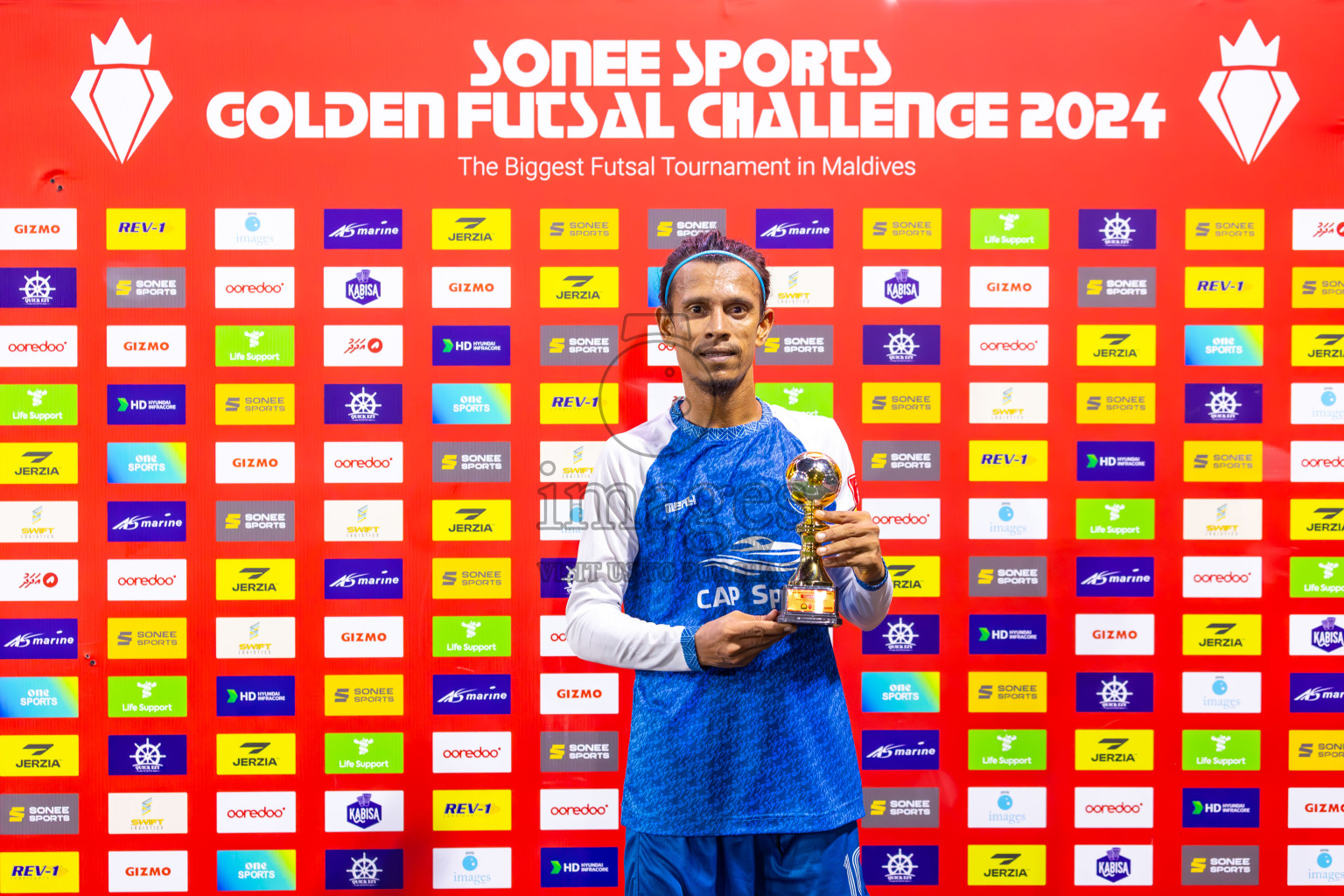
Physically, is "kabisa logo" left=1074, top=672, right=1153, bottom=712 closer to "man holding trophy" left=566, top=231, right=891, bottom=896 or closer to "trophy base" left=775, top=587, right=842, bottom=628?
"man holding trophy" left=566, top=231, right=891, bottom=896

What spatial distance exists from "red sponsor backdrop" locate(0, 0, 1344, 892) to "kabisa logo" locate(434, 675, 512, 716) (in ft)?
0.13

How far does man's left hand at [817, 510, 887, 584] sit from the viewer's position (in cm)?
175

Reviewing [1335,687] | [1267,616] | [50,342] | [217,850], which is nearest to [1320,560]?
[1267,616]

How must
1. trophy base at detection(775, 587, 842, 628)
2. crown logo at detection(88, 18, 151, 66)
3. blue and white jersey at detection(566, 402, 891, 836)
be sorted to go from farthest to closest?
1. crown logo at detection(88, 18, 151, 66)
2. blue and white jersey at detection(566, 402, 891, 836)
3. trophy base at detection(775, 587, 842, 628)

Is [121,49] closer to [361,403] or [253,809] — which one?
[361,403]

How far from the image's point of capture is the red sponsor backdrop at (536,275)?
2555 millimetres

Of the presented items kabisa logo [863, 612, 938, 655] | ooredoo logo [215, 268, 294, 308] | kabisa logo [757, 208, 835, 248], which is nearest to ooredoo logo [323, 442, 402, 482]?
ooredoo logo [215, 268, 294, 308]

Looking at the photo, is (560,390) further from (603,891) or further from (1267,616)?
(1267,616)

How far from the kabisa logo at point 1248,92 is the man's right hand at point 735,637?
2.35 meters

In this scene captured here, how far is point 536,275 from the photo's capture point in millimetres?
2576

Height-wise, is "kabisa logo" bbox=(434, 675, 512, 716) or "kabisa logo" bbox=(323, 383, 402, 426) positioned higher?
"kabisa logo" bbox=(323, 383, 402, 426)

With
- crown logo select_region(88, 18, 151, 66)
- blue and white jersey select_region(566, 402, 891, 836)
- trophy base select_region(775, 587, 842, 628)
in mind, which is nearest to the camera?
trophy base select_region(775, 587, 842, 628)

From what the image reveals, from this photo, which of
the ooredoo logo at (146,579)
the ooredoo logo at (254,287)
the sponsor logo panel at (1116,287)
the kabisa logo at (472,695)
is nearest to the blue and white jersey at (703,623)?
the kabisa logo at (472,695)

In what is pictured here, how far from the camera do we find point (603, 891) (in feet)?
8.47
